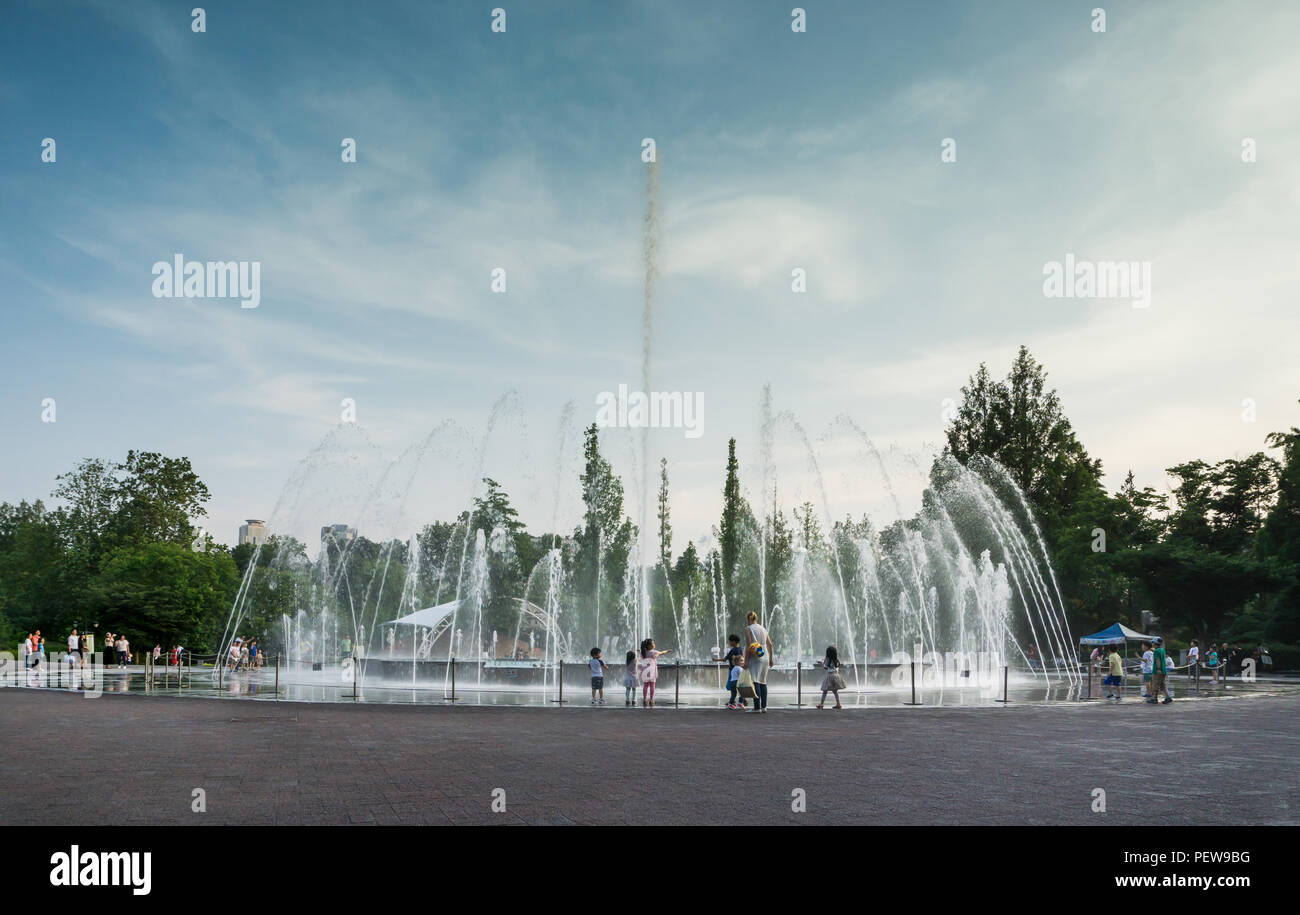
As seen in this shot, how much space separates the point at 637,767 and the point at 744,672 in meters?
10.6

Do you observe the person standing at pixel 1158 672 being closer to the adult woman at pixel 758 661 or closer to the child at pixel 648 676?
the adult woman at pixel 758 661

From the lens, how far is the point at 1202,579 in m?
64.8

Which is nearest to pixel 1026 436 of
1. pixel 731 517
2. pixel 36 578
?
pixel 731 517

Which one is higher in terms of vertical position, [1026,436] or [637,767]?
[1026,436]

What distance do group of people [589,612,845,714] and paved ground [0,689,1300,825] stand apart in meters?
1.02

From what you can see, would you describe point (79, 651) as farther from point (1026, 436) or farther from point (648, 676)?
point (1026, 436)

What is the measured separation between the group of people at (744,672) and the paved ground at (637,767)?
1.02 m

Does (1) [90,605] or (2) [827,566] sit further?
(2) [827,566]

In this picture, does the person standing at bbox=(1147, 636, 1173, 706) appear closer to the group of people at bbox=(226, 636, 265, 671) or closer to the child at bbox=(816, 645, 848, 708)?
the child at bbox=(816, 645, 848, 708)

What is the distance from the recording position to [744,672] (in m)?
23.0

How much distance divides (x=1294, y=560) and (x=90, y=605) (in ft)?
252

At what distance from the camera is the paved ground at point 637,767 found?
31.1 ft

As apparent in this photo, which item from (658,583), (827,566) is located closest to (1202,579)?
(827,566)

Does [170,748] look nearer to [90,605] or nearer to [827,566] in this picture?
[90,605]
